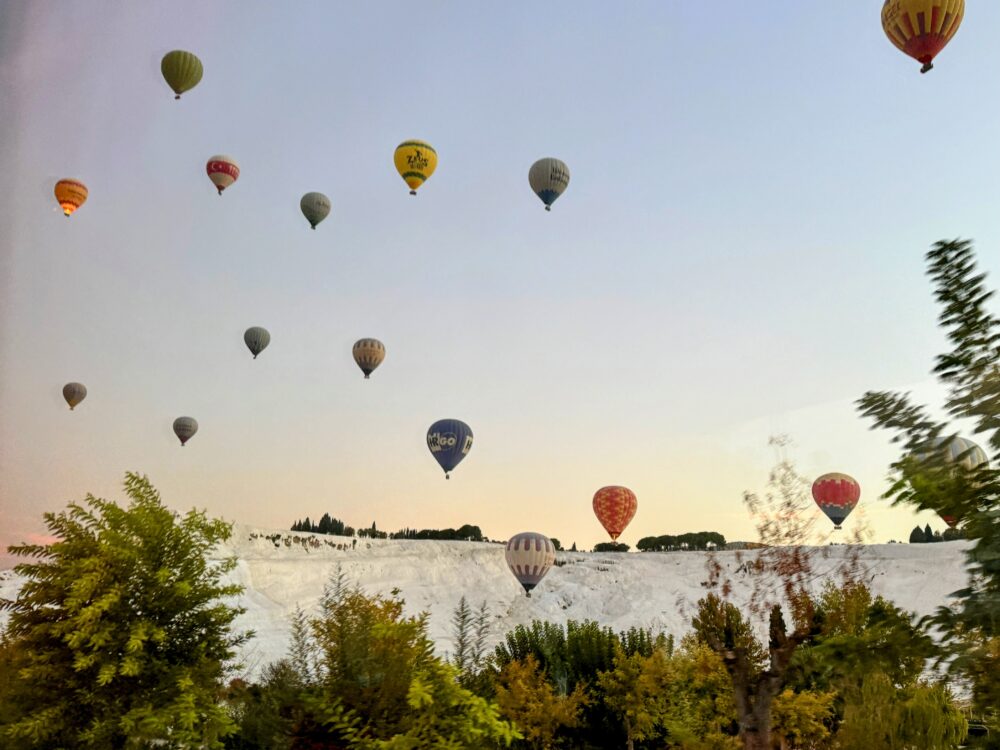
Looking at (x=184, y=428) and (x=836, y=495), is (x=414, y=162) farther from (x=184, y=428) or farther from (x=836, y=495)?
(x=836, y=495)

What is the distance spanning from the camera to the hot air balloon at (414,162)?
47938 mm

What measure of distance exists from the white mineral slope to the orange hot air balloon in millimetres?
13305

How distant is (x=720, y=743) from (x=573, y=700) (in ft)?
24.1

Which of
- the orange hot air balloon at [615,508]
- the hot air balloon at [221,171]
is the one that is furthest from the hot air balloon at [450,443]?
the hot air balloon at [221,171]

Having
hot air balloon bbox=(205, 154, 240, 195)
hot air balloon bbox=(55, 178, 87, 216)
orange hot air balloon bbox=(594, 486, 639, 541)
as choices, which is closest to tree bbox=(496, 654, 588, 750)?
orange hot air balloon bbox=(594, 486, 639, 541)

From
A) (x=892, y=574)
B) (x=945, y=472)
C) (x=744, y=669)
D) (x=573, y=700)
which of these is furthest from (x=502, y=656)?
(x=892, y=574)

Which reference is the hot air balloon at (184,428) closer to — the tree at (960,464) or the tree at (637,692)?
the tree at (637,692)

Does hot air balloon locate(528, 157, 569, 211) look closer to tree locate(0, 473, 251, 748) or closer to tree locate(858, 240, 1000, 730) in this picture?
tree locate(0, 473, 251, 748)

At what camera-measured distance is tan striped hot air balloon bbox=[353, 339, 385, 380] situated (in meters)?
54.0

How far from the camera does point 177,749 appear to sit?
1169 cm

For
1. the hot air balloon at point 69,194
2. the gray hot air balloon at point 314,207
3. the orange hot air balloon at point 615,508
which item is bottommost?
the orange hot air balloon at point 615,508

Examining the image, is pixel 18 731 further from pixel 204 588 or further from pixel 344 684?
pixel 344 684

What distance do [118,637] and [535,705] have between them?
18.9 metres

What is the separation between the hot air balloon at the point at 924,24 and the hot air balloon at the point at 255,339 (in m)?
44.3
